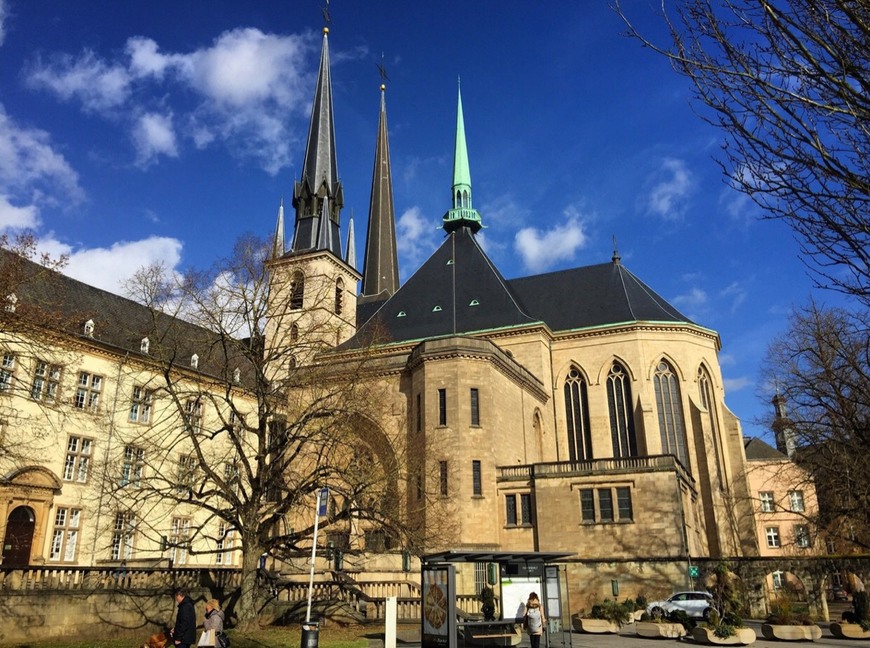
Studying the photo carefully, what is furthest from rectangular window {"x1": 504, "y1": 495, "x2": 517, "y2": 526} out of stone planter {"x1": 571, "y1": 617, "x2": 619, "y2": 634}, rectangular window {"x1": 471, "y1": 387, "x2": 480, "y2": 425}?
stone planter {"x1": 571, "y1": 617, "x2": 619, "y2": 634}

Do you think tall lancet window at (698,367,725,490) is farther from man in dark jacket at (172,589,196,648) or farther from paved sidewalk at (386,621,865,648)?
man in dark jacket at (172,589,196,648)

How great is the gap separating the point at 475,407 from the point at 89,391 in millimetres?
19456

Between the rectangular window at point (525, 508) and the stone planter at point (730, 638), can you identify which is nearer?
the stone planter at point (730, 638)

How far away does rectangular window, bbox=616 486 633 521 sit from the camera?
29.9m

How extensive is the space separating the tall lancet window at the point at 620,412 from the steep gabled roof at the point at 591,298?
3.36 metres

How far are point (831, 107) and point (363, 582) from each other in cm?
2302

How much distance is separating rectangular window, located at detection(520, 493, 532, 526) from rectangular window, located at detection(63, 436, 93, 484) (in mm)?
20191

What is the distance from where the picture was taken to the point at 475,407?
3256cm

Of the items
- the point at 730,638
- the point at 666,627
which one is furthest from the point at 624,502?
the point at 730,638

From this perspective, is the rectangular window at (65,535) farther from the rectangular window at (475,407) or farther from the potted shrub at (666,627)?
the potted shrub at (666,627)

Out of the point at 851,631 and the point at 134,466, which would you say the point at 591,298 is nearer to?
the point at 851,631

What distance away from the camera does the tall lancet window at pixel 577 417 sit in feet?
135

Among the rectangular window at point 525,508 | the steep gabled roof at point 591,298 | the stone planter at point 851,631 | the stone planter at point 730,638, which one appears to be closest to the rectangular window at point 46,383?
the stone planter at point 730,638

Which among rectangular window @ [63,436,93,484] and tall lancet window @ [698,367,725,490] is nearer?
rectangular window @ [63,436,93,484]
